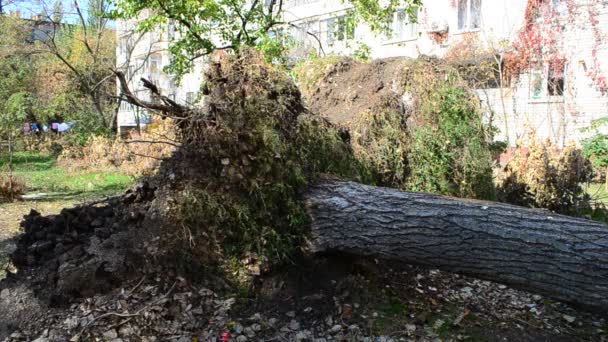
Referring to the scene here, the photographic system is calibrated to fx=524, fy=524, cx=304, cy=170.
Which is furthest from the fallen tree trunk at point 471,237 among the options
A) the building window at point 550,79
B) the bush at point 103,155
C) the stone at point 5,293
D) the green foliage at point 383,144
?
the bush at point 103,155

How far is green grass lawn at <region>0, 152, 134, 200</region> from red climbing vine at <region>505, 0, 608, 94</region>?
10336 millimetres

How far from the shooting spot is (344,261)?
409cm

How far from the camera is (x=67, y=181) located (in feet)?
44.8

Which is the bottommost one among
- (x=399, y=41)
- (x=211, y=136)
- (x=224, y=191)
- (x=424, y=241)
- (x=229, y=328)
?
(x=229, y=328)

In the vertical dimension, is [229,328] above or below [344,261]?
below

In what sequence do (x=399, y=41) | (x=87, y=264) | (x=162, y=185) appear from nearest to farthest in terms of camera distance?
(x=87, y=264), (x=162, y=185), (x=399, y=41)

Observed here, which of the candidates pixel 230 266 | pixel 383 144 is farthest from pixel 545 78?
pixel 230 266

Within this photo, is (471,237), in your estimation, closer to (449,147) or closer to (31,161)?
(449,147)

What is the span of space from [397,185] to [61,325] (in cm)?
370

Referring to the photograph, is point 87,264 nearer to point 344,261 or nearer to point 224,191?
point 224,191

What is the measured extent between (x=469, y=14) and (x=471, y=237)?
609 inches

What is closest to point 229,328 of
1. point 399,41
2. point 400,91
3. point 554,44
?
point 400,91

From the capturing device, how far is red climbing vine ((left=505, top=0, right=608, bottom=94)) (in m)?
13.1

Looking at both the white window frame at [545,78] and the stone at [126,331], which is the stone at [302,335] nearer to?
the stone at [126,331]
